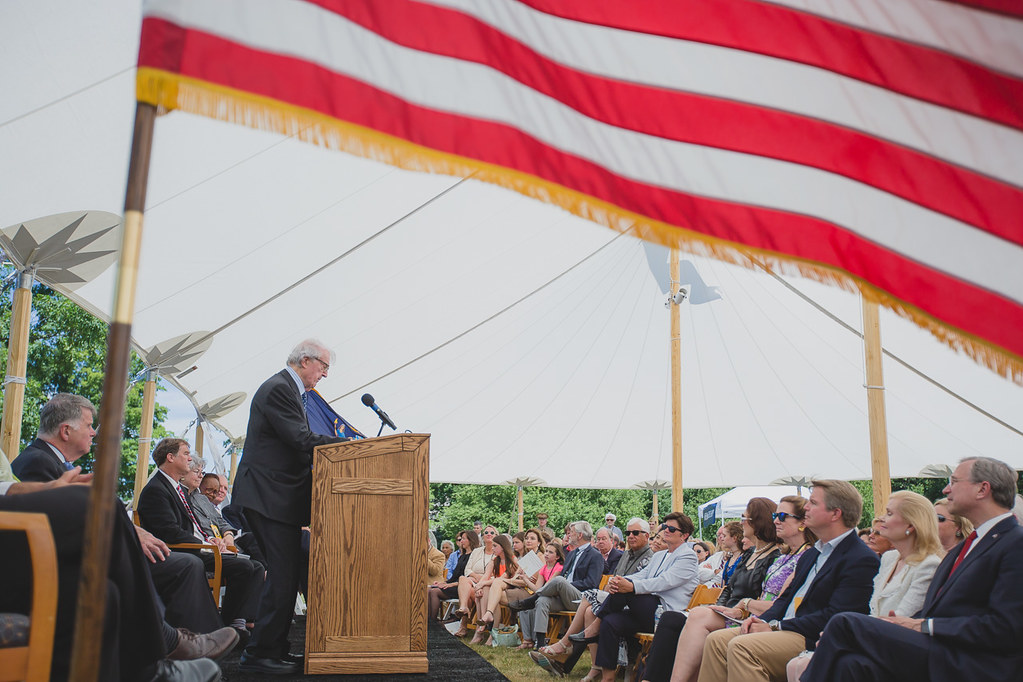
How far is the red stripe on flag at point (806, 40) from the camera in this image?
2.08m

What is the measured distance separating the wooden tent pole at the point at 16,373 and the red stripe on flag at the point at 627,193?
4011mm

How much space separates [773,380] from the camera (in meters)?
15.5

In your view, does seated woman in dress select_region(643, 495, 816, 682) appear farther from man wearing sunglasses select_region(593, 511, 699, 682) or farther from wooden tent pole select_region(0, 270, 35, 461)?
wooden tent pole select_region(0, 270, 35, 461)

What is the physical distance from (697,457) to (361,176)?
12.5m

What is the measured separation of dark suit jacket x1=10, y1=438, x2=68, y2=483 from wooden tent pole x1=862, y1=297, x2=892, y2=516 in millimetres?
4352

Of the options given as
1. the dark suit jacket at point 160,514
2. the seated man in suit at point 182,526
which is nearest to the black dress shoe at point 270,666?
the seated man in suit at point 182,526

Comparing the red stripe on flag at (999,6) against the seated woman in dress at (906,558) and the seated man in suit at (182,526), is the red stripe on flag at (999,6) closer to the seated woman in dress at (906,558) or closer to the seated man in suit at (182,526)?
the seated woman in dress at (906,558)

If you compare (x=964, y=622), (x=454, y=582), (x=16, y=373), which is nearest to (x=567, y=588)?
(x=454, y=582)

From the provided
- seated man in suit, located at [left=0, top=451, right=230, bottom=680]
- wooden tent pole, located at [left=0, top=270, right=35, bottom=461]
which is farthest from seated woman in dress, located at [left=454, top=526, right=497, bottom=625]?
seated man in suit, located at [left=0, top=451, right=230, bottom=680]

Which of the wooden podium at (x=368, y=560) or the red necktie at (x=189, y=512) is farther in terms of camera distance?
the red necktie at (x=189, y=512)

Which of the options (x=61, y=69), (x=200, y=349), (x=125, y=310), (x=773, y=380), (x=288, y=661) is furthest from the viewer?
(x=773, y=380)

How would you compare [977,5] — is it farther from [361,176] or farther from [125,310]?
[361,176]

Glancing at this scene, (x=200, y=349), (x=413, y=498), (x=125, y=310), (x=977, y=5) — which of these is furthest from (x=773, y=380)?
(x=125, y=310)

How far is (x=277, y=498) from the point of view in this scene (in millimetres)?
3871
